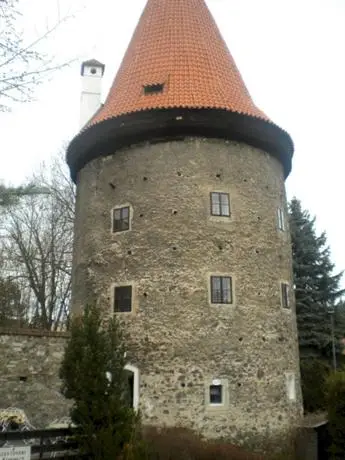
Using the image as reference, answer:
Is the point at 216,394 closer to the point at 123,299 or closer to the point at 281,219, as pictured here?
the point at 123,299

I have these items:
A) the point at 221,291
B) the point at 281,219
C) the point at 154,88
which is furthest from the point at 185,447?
the point at 154,88

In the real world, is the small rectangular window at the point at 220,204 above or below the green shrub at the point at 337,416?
above

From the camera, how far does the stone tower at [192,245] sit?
44.1 ft

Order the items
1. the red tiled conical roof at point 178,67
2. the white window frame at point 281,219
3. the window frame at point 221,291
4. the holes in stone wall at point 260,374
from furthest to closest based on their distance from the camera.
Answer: the white window frame at point 281,219
the red tiled conical roof at point 178,67
the window frame at point 221,291
the holes in stone wall at point 260,374

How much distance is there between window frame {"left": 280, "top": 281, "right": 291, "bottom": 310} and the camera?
15.2 meters

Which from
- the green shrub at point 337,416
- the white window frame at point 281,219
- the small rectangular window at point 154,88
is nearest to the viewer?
the green shrub at point 337,416

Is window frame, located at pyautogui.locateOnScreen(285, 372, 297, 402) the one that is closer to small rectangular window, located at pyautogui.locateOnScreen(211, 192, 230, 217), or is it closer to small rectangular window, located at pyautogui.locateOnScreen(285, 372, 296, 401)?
small rectangular window, located at pyautogui.locateOnScreen(285, 372, 296, 401)

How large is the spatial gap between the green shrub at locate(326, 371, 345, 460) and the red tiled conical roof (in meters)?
7.69

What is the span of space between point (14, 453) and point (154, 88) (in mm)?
11424

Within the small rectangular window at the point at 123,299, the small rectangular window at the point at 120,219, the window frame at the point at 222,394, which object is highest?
the small rectangular window at the point at 120,219

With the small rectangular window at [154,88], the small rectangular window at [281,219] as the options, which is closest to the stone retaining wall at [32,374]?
the small rectangular window at [281,219]

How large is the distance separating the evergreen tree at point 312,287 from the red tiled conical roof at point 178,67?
8.56 meters

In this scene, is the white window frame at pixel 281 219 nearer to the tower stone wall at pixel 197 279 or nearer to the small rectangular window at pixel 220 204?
the tower stone wall at pixel 197 279

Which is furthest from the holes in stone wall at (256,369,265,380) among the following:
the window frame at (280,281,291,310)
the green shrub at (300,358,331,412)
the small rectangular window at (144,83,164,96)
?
the small rectangular window at (144,83,164,96)
